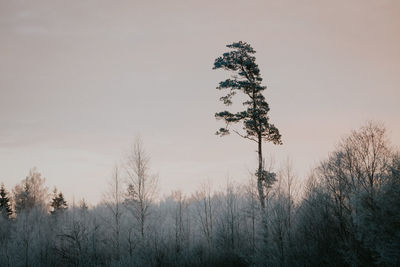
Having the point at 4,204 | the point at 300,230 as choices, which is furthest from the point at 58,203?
the point at 300,230

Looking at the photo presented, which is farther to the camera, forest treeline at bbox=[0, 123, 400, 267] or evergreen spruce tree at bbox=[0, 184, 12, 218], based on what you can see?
evergreen spruce tree at bbox=[0, 184, 12, 218]

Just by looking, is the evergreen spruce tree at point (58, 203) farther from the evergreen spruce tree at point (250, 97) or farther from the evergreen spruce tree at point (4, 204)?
the evergreen spruce tree at point (250, 97)

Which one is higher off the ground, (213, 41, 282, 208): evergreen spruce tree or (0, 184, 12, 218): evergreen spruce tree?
(213, 41, 282, 208): evergreen spruce tree

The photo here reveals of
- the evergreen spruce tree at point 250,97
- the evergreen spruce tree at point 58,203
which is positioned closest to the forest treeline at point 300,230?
the evergreen spruce tree at point 250,97

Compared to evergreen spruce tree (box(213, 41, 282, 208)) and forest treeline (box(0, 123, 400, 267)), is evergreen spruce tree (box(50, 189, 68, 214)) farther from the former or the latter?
evergreen spruce tree (box(213, 41, 282, 208))

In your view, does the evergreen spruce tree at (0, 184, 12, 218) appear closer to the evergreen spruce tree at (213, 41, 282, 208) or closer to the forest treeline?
the forest treeline

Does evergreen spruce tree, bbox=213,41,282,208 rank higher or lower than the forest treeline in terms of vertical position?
higher

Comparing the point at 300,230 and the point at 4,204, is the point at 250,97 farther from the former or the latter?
the point at 4,204

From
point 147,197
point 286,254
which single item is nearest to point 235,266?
point 286,254

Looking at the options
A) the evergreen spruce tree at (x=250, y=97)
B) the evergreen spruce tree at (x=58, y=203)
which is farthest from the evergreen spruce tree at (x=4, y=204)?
the evergreen spruce tree at (x=250, y=97)

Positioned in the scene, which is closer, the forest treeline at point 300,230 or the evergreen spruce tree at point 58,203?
the forest treeline at point 300,230

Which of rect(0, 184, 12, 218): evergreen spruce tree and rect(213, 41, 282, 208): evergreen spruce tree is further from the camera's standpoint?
rect(0, 184, 12, 218): evergreen spruce tree

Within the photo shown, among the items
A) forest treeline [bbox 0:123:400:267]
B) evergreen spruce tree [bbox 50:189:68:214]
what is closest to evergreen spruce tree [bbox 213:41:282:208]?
forest treeline [bbox 0:123:400:267]

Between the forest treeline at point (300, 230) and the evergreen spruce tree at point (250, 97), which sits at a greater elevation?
the evergreen spruce tree at point (250, 97)
